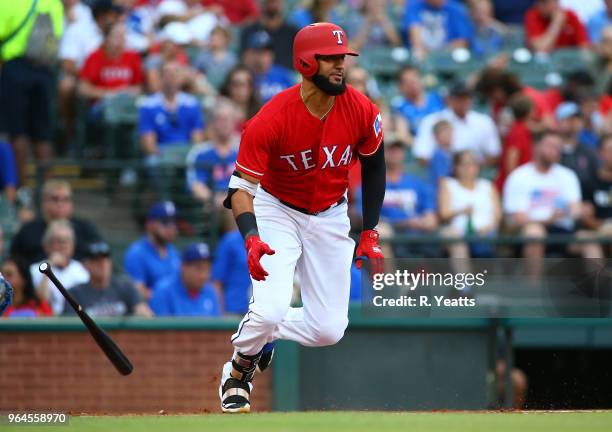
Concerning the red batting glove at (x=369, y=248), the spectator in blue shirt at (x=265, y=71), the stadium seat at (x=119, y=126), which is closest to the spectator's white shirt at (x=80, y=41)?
the stadium seat at (x=119, y=126)

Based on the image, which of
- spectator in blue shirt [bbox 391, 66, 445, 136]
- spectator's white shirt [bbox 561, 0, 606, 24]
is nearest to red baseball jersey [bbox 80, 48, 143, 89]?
spectator in blue shirt [bbox 391, 66, 445, 136]

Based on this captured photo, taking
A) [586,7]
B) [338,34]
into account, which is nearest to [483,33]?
[586,7]

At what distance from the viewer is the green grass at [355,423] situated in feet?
20.1

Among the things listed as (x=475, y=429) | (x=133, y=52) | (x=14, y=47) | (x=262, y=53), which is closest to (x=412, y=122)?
(x=262, y=53)

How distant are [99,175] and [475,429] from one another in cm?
636

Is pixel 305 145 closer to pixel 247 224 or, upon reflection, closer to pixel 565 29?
pixel 247 224

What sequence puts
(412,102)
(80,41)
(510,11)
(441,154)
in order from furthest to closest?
1. (510,11)
2. (80,41)
3. (412,102)
4. (441,154)

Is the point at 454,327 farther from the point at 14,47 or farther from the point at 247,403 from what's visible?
the point at 14,47

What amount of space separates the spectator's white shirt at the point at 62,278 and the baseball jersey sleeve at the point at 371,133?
3.54m

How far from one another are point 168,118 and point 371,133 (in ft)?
16.4

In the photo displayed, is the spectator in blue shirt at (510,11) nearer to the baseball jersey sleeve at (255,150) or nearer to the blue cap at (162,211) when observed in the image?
the blue cap at (162,211)

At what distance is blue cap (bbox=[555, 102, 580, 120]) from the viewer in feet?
39.1

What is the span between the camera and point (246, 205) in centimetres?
654

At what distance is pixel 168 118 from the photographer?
454 inches
